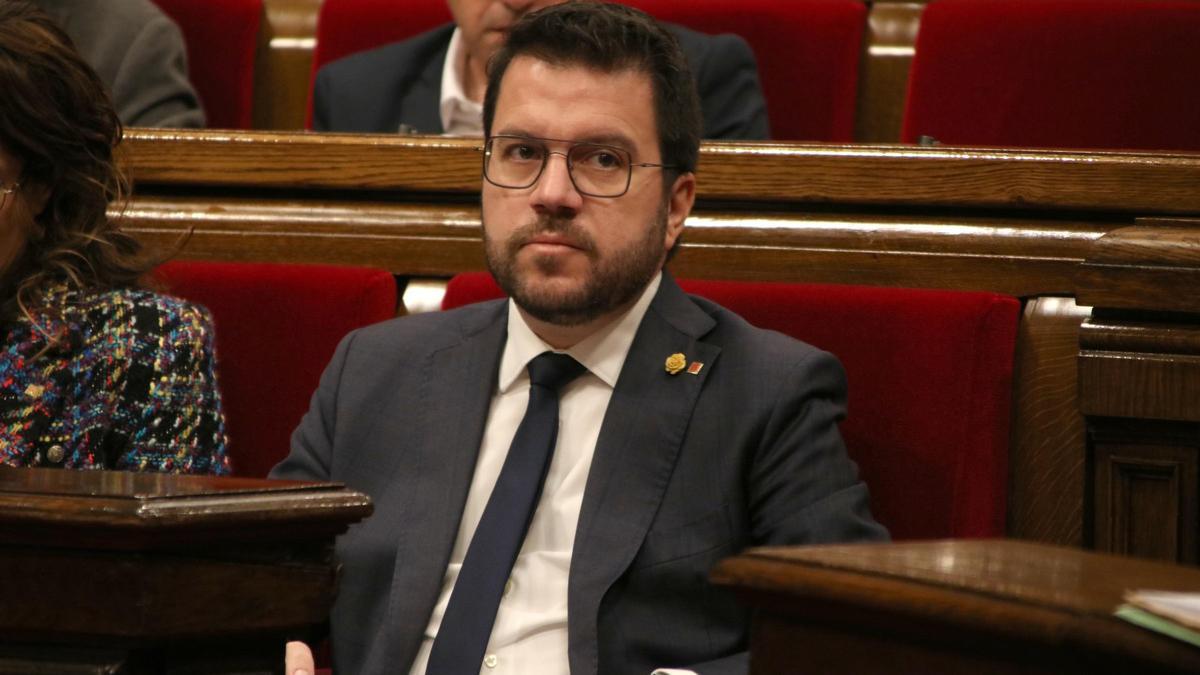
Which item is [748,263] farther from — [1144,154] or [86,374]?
[86,374]

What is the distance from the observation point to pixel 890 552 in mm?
478

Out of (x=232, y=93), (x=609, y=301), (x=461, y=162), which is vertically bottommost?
(x=609, y=301)

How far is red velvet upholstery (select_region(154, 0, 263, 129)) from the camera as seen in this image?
1.54 metres

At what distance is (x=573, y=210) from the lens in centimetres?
87

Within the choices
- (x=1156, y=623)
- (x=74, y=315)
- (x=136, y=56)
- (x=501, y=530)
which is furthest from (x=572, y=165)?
(x=136, y=56)

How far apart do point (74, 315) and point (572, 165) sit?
316 mm

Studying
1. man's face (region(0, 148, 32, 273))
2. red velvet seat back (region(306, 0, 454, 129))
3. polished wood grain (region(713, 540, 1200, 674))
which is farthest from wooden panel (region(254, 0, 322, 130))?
polished wood grain (region(713, 540, 1200, 674))

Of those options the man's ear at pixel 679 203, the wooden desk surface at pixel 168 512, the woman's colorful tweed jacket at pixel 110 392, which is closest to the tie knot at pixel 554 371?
the man's ear at pixel 679 203

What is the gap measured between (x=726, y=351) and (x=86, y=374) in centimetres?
38

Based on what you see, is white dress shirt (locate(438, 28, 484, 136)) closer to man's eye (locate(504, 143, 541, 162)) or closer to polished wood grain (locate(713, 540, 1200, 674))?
man's eye (locate(504, 143, 541, 162))

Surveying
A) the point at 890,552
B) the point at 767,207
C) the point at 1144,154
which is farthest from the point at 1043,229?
the point at 890,552

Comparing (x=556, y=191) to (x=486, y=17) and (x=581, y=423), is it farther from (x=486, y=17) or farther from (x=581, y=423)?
(x=486, y=17)

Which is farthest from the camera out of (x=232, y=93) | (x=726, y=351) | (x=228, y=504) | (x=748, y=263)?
(x=232, y=93)

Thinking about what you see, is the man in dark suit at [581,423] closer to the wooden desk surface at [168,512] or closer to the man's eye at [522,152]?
the man's eye at [522,152]
